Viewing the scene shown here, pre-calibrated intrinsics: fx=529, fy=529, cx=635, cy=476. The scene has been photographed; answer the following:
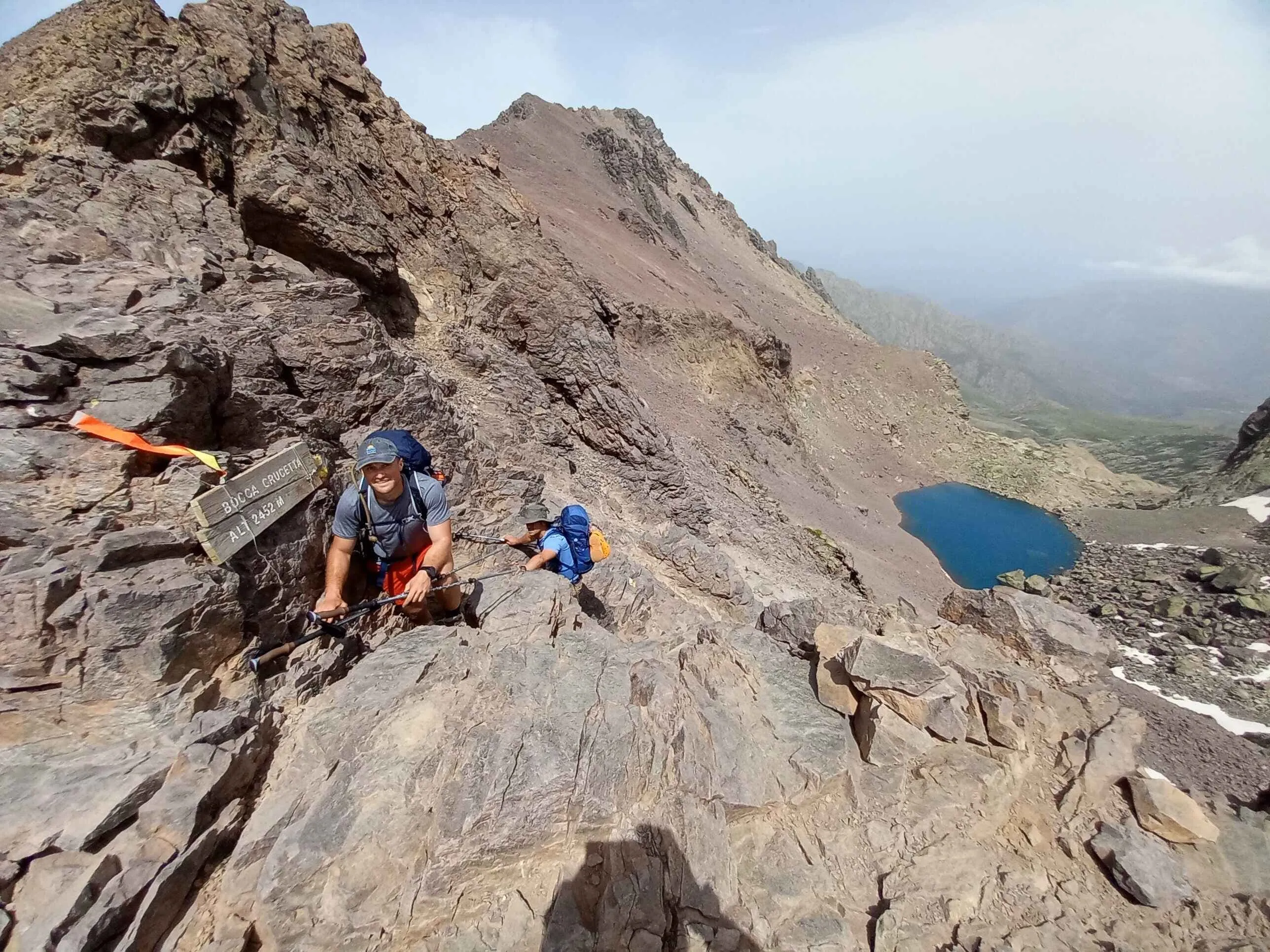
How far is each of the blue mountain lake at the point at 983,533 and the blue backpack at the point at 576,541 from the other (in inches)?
1322

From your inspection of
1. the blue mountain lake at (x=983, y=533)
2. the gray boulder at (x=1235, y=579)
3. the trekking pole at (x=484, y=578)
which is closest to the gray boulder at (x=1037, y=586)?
the blue mountain lake at (x=983, y=533)

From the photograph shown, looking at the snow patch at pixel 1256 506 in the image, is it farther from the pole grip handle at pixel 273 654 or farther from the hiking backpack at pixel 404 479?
the pole grip handle at pixel 273 654

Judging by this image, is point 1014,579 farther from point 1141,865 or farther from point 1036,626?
point 1141,865

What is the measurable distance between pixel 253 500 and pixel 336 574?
1.02m

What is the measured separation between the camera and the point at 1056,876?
402 centimetres

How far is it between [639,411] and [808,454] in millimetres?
22025

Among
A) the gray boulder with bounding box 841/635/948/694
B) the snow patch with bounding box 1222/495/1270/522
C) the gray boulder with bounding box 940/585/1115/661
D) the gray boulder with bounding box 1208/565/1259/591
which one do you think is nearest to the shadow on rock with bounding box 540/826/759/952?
the gray boulder with bounding box 841/635/948/694

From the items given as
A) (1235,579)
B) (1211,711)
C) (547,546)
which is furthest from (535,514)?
(1235,579)

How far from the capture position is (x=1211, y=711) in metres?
20.7

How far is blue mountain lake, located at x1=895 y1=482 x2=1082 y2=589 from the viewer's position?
36.8 metres

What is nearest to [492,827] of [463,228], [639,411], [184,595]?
[184,595]

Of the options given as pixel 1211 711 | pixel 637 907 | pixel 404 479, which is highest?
pixel 404 479

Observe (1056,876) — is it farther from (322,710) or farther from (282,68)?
(282,68)

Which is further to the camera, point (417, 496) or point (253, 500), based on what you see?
point (417, 496)
